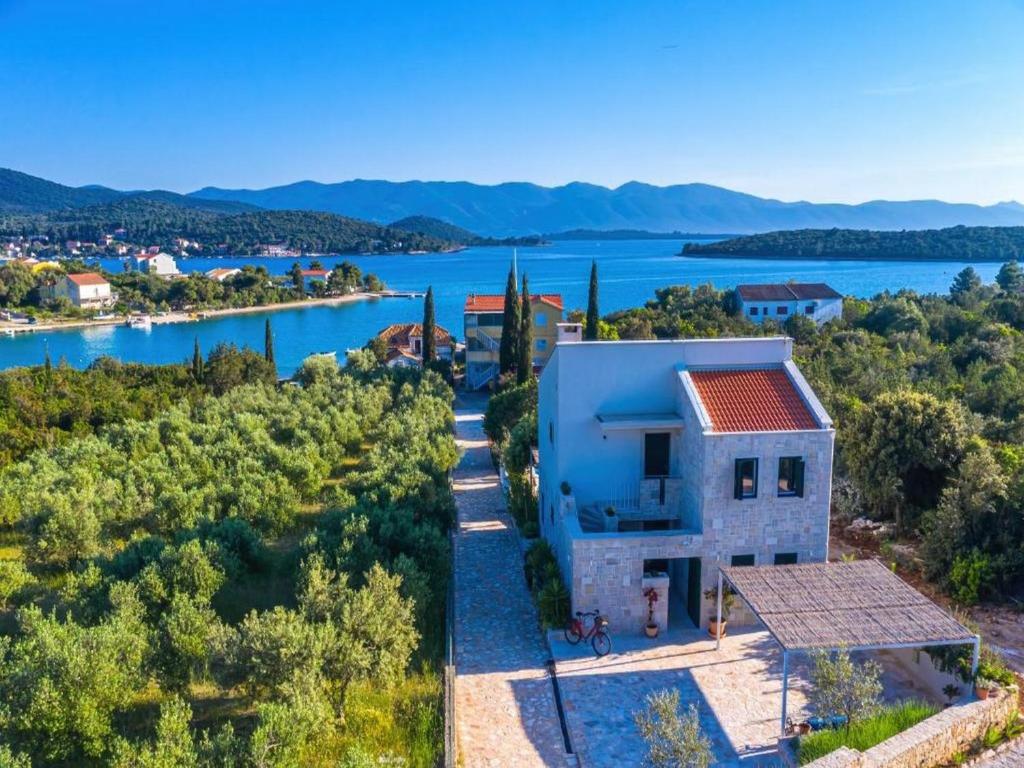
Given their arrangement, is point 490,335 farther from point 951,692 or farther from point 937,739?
point 937,739

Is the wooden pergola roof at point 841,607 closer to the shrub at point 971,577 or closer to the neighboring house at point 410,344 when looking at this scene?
the shrub at point 971,577

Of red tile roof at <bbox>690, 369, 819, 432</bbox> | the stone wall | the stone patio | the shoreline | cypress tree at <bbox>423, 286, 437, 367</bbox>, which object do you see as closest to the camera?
the stone wall

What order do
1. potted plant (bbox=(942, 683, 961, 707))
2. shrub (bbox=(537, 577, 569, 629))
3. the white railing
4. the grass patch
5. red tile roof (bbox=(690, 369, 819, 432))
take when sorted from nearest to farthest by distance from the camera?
the grass patch
potted plant (bbox=(942, 683, 961, 707))
red tile roof (bbox=(690, 369, 819, 432))
shrub (bbox=(537, 577, 569, 629))
the white railing

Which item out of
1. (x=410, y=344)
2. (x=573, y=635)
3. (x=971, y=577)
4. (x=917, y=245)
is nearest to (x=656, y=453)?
(x=573, y=635)

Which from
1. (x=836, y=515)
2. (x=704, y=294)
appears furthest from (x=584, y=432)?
(x=704, y=294)

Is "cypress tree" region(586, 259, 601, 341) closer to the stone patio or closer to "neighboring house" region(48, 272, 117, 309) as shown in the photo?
Result: the stone patio

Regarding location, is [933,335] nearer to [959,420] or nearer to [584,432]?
[959,420]

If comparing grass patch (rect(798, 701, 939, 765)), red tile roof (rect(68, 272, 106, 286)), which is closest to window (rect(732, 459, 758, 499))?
grass patch (rect(798, 701, 939, 765))
